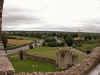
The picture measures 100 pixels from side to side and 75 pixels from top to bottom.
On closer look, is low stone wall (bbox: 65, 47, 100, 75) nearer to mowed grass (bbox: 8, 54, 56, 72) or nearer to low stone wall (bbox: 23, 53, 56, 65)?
mowed grass (bbox: 8, 54, 56, 72)

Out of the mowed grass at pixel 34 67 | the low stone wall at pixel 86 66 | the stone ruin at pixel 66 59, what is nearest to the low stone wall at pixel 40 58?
the mowed grass at pixel 34 67

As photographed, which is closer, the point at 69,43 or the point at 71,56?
the point at 71,56

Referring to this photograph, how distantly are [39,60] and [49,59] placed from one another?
247 cm

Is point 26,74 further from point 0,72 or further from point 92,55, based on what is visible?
point 92,55

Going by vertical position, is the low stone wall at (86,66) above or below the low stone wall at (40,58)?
above

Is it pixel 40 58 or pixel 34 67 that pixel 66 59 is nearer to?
pixel 34 67

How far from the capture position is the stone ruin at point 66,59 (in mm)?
18766

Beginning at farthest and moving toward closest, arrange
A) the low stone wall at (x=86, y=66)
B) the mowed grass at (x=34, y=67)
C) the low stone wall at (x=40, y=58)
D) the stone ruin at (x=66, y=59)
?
the low stone wall at (x=40, y=58)
the mowed grass at (x=34, y=67)
the stone ruin at (x=66, y=59)
the low stone wall at (x=86, y=66)

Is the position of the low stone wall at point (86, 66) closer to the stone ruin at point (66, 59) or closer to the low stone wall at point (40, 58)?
the stone ruin at point (66, 59)

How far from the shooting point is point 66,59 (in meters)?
19.2

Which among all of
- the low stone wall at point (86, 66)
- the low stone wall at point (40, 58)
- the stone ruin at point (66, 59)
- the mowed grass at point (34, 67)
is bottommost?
the low stone wall at point (40, 58)

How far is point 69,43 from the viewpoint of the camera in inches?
2156

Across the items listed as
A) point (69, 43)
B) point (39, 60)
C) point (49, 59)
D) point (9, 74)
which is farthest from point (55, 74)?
point (69, 43)

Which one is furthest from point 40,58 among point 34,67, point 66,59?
point 66,59
